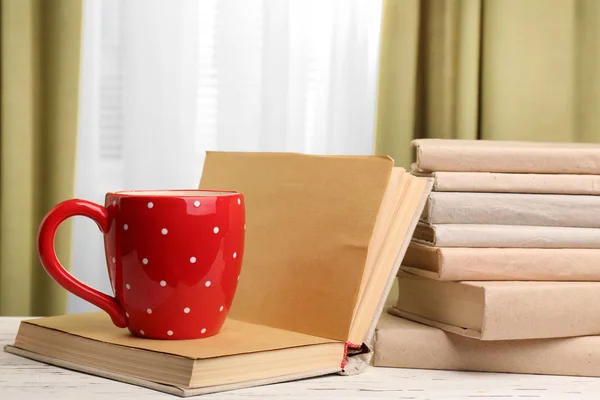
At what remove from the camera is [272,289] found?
762 millimetres

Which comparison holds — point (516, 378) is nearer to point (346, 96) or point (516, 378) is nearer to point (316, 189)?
point (316, 189)

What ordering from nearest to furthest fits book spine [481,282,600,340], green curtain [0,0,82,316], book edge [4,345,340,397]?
book edge [4,345,340,397], book spine [481,282,600,340], green curtain [0,0,82,316]

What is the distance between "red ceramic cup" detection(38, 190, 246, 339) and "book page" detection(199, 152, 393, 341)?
0.07m

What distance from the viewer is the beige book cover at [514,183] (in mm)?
780

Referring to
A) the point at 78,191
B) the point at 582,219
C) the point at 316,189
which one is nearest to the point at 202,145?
the point at 78,191

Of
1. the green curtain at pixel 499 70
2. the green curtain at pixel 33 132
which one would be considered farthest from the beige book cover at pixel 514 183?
the green curtain at pixel 33 132

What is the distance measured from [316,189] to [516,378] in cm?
26

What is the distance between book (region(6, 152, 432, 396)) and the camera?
63 cm

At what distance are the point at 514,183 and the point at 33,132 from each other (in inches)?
33.4

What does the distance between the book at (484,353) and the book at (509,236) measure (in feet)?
0.31

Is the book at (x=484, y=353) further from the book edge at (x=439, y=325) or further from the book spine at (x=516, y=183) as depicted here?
the book spine at (x=516, y=183)

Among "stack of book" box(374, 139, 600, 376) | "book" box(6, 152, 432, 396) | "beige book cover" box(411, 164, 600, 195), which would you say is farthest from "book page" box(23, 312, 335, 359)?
"beige book cover" box(411, 164, 600, 195)

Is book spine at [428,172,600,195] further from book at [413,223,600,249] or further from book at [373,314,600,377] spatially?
book at [373,314,600,377]

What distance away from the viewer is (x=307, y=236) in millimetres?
750
